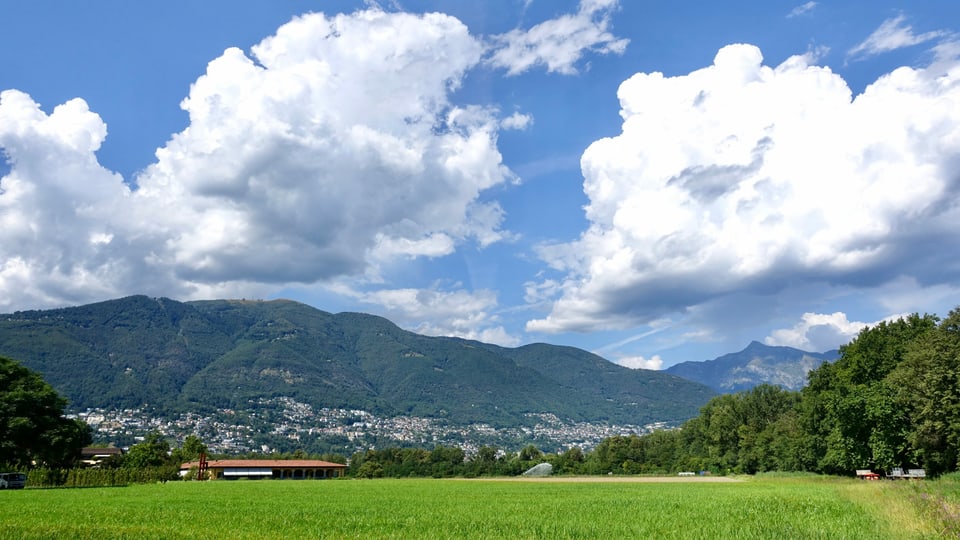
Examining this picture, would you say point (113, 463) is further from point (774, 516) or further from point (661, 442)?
point (774, 516)

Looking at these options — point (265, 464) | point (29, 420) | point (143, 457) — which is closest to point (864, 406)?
point (29, 420)

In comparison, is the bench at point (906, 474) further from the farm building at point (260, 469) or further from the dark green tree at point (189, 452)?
the dark green tree at point (189, 452)

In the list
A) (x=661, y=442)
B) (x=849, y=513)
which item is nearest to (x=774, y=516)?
(x=849, y=513)

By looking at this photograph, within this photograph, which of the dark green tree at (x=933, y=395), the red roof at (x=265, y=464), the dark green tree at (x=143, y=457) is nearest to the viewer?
the dark green tree at (x=933, y=395)

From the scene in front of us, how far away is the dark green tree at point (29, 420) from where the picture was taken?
55.7 m

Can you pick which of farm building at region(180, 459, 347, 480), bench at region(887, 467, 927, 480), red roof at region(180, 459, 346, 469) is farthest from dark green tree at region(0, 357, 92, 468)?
red roof at region(180, 459, 346, 469)

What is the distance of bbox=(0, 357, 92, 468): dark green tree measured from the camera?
55.7 meters

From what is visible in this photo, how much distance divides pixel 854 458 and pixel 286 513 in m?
58.1

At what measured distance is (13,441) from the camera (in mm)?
56188

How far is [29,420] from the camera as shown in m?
56.5

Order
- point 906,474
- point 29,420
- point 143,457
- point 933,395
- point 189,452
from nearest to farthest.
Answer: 1. point 933,395
2. point 29,420
3. point 906,474
4. point 143,457
5. point 189,452

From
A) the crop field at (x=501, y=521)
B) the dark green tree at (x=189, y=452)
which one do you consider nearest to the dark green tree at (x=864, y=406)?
the crop field at (x=501, y=521)

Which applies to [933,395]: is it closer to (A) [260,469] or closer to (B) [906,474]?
(B) [906,474]

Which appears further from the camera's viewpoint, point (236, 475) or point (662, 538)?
point (236, 475)
